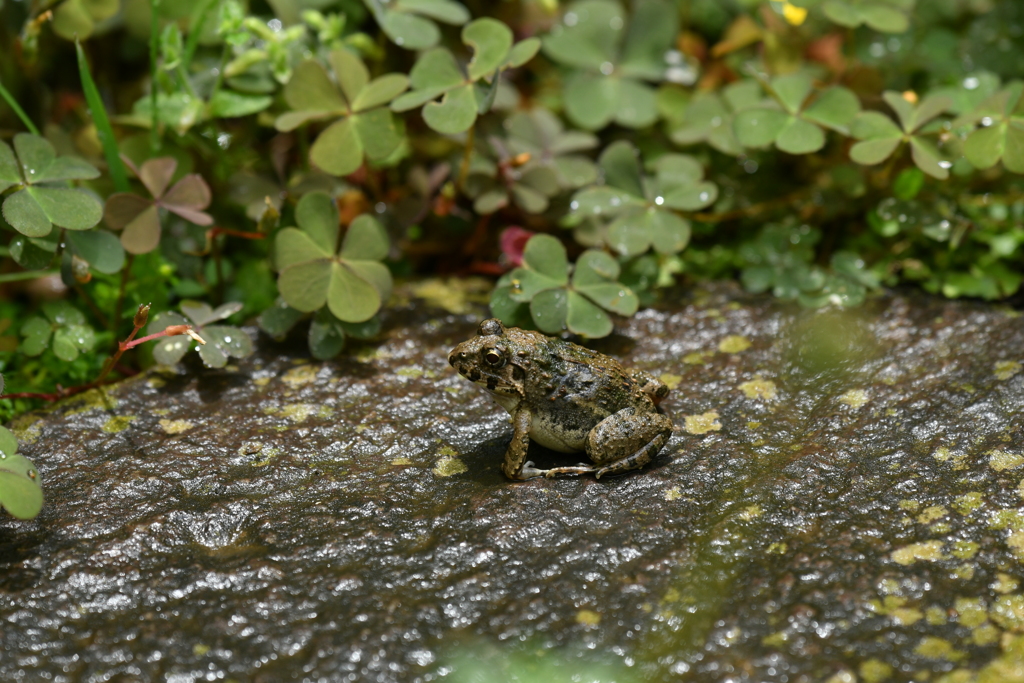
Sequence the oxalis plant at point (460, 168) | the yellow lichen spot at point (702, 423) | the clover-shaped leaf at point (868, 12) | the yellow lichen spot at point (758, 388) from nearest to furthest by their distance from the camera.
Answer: the yellow lichen spot at point (702, 423) → the yellow lichen spot at point (758, 388) → the oxalis plant at point (460, 168) → the clover-shaped leaf at point (868, 12)

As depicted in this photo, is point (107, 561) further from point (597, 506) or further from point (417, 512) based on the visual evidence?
point (597, 506)

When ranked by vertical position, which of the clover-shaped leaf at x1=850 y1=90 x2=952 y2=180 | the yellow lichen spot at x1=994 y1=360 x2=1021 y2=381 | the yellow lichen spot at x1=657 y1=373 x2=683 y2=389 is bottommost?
the yellow lichen spot at x1=657 y1=373 x2=683 y2=389

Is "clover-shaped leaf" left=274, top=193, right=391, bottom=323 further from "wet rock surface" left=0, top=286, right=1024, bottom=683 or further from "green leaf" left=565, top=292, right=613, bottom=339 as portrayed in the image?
"green leaf" left=565, top=292, right=613, bottom=339

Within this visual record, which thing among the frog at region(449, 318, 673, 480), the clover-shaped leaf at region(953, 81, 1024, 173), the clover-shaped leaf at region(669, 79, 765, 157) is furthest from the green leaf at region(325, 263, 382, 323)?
the clover-shaped leaf at region(953, 81, 1024, 173)

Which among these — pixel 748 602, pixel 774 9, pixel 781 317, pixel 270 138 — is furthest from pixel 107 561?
pixel 774 9

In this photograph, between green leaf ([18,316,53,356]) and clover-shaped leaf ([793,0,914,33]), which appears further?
clover-shaped leaf ([793,0,914,33])

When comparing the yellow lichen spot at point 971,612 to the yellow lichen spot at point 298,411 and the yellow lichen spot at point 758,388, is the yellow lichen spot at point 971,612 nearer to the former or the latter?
the yellow lichen spot at point 758,388

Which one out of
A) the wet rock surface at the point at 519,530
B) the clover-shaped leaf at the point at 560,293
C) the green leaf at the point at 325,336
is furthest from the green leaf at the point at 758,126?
the green leaf at the point at 325,336
